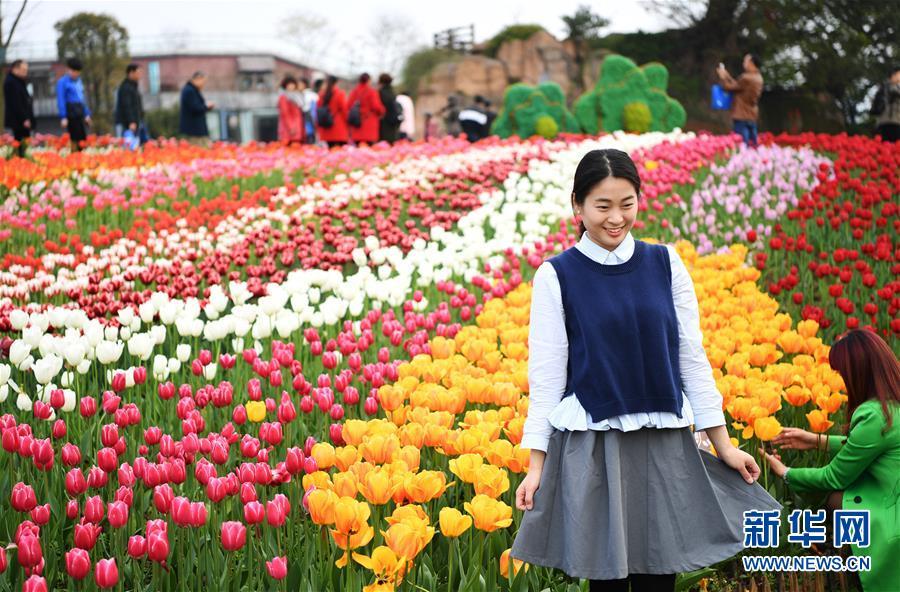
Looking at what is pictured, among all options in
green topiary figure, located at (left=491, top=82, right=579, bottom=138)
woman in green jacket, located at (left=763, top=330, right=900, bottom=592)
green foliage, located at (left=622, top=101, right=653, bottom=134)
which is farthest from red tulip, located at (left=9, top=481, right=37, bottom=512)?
green foliage, located at (left=622, top=101, right=653, bottom=134)

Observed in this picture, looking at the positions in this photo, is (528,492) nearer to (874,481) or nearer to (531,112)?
(874,481)

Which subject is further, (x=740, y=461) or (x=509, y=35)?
Answer: (x=509, y=35)

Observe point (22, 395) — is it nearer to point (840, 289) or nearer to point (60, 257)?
point (60, 257)

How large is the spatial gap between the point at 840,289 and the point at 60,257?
559cm

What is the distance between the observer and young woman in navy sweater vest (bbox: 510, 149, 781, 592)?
7.96 feet

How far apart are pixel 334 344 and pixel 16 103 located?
10405mm

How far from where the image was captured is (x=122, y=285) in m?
5.82

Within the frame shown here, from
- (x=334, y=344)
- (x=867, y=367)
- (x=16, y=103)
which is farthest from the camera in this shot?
(x=16, y=103)

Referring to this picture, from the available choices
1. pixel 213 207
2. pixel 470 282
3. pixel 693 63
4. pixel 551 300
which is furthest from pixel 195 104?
pixel 693 63

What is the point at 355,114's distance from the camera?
15.3m


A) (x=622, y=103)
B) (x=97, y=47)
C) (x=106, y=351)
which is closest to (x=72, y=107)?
(x=622, y=103)

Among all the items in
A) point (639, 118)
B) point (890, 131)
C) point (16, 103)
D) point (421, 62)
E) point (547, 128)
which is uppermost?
point (421, 62)

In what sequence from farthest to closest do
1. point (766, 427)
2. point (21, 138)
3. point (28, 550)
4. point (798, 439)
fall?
1. point (21, 138)
2. point (798, 439)
3. point (766, 427)
4. point (28, 550)

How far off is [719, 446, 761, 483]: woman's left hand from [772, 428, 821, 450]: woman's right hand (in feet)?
3.65
